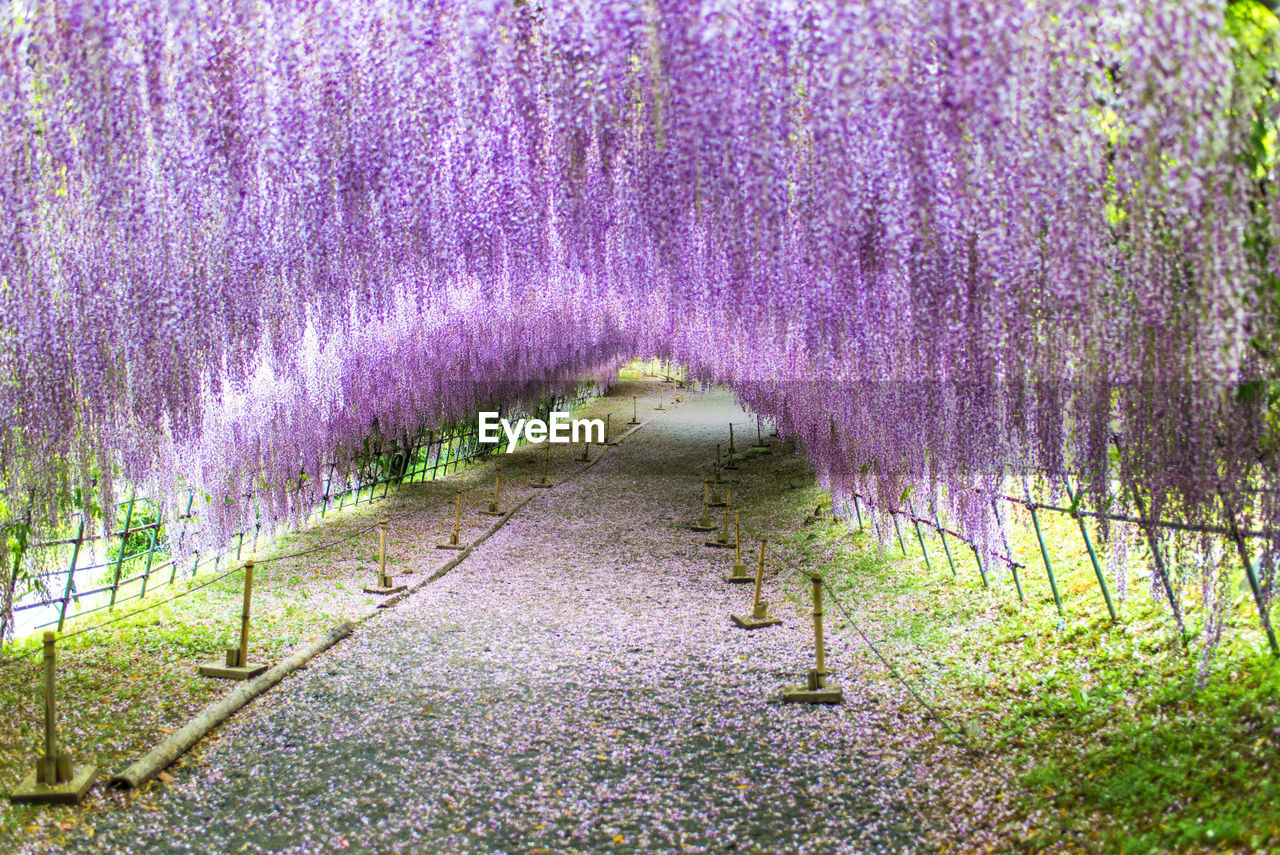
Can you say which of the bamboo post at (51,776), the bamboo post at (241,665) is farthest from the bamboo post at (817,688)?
the bamboo post at (51,776)

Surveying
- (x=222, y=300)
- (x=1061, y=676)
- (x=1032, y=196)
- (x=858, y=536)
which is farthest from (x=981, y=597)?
(x=222, y=300)

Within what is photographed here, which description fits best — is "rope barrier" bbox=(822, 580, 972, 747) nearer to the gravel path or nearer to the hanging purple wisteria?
the gravel path

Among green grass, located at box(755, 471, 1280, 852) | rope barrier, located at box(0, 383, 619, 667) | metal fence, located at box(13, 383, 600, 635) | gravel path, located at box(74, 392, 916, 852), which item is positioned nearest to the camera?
green grass, located at box(755, 471, 1280, 852)

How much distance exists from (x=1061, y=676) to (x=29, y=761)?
19.3 ft

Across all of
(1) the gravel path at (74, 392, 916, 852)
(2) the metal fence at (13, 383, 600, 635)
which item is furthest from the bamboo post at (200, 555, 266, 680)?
(2) the metal fence at (13, 383, 600, 635)

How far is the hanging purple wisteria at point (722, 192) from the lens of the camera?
3.18 m

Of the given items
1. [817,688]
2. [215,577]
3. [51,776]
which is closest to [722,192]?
[817,688]

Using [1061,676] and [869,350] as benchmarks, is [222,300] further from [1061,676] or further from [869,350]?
[1061,676]

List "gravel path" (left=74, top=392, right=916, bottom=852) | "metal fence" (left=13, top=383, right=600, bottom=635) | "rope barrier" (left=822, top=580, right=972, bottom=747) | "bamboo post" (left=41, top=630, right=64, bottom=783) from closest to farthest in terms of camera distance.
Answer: "gravel path" (left=74, top=392, right=916, bottom=852), "bamboo post" (left=41, top=630, right=64, bottom=783), "rope barrier" (left=822, top=580, right=972, bottom=747), "metal fence" (left=13, top=383, right=600, bottom=635)

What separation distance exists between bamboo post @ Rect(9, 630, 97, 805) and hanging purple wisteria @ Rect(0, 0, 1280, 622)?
1.74m

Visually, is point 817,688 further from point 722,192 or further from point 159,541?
point 159,541

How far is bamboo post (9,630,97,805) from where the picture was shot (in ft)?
13.0
